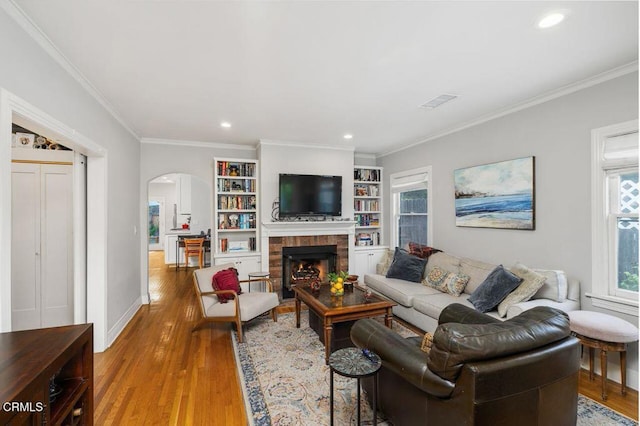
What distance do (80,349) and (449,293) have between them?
3593 millimetres

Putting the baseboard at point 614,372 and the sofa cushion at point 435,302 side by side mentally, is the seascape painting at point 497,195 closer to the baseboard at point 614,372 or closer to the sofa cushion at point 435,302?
the sofa cushion at point 435,302

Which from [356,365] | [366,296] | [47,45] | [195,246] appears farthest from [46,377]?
[195,246]

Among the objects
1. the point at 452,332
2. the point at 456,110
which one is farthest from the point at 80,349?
the point at 456,110

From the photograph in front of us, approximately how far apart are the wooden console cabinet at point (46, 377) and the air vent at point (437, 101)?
3615 mm

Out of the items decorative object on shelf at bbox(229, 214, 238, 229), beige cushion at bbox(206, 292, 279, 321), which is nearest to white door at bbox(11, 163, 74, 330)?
beige cushion at bbox(206, 292, 279, 321)

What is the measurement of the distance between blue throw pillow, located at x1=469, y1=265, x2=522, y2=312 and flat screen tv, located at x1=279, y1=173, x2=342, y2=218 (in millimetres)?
2822

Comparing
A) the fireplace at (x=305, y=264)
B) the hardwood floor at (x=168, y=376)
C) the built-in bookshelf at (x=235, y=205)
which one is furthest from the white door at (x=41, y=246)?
the fireplace at (x=305, y=264)

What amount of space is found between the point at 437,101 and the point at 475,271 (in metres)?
2.09

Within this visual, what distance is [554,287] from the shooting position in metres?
2.88

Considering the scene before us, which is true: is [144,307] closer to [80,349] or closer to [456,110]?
[80,349]

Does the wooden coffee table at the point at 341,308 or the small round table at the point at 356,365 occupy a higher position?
the small round table at the point at 356,365

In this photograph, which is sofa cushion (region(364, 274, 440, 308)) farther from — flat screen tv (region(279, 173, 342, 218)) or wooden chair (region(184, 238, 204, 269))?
wooden chair (region(184, 238, 204, 269))

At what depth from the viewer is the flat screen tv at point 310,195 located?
201 inches

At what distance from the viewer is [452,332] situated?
1.49 meters
